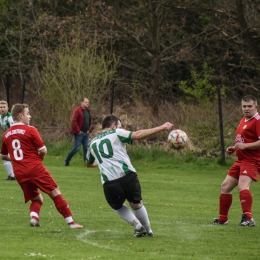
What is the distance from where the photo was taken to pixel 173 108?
2422 centimetres

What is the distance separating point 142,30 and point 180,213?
62.5 ft

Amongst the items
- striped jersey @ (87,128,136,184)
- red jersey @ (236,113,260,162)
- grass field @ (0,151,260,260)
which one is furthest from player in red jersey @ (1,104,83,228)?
red jersey @ (236,113,260,162)

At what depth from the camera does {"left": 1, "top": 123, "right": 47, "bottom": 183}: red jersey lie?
32.2ft

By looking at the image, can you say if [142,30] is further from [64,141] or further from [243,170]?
[243,170]

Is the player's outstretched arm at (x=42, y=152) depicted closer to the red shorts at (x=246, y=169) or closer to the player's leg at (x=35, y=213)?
the player's leg at (x=35, y=213)

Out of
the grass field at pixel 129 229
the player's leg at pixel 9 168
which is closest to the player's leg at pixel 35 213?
the grass field at pixel 129 229

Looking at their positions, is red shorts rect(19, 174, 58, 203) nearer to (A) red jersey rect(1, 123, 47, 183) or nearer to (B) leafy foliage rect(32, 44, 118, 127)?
(A) red jersey rect(1, 123, 47, 183)

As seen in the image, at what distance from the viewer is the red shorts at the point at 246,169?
34.1 ft

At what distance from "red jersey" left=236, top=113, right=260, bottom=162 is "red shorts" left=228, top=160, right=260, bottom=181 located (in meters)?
0.07

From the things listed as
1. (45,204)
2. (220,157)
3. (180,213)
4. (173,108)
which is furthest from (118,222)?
(173,108)

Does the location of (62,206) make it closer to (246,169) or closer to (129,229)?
(129,229)

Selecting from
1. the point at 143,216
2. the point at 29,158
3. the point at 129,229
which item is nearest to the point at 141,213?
the point at 143,216

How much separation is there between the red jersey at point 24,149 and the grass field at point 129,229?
29.7 inches

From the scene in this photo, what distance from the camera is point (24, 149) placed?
9.87 metres
